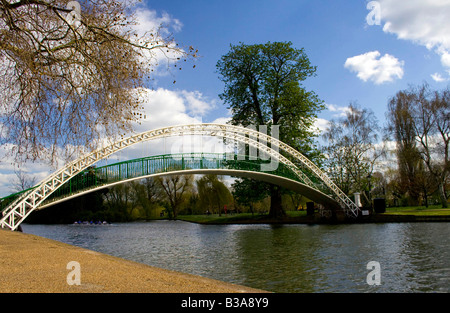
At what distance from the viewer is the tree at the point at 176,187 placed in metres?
59.2

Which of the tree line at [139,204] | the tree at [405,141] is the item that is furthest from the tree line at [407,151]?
the tree line at [139,204]

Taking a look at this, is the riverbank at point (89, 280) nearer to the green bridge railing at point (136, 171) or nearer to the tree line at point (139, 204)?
the green bridge railing at point (136, 171)

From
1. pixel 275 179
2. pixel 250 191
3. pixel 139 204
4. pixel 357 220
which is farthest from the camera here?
pixel 139 204

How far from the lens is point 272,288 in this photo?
26.0 ft

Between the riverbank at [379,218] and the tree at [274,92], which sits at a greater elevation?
the tree at [274,92]

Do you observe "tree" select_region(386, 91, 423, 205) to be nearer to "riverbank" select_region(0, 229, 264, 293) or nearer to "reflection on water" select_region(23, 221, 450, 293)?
"reflection on water" select_region(23, 221, 450, 293)

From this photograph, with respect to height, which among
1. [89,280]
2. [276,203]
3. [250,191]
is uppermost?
[250,191]

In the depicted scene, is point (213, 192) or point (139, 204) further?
point (139, 204)

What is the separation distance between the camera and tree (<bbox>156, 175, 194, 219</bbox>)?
59188 millimetres

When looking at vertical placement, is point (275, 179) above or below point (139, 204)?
above

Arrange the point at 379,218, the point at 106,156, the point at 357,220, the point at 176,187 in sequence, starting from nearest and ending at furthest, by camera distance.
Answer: the point at 106,156
the point at 379,218
the point at 357,220
the point at 176,187

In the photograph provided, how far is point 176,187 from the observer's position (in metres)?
60.5

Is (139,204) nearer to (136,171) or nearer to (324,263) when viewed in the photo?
(136,171)

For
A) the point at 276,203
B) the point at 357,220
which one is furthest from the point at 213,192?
the point at 357,220
